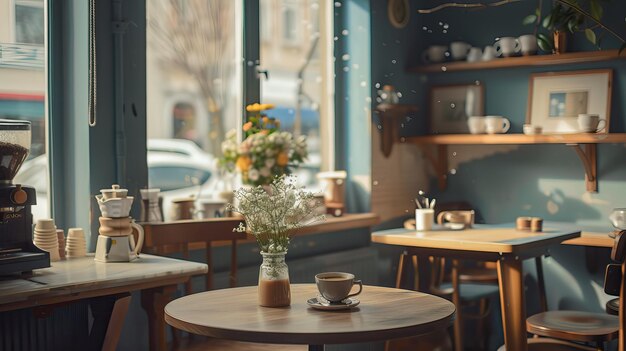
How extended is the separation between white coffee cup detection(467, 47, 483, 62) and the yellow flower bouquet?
52.6 inches

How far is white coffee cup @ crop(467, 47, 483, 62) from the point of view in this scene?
4742 millimetres

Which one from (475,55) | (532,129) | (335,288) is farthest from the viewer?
(475,55)

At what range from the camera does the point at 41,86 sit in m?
3.31

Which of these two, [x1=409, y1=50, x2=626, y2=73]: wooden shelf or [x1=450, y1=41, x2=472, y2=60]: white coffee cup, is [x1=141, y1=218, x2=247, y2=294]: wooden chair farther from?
[x1=450, y1=41, x2=472, y2=60]: white coffee cup

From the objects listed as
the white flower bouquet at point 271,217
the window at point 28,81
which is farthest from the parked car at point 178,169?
the white flower bouquet at point 271,217

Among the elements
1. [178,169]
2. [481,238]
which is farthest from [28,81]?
[481,238]

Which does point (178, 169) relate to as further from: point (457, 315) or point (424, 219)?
point (457, 315)

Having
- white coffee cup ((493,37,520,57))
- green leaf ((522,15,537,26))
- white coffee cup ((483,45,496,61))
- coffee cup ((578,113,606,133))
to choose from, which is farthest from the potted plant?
coffee cup ((578,113,606,133))

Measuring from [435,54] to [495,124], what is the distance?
59 centimetres

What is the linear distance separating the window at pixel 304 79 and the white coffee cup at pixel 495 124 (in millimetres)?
884

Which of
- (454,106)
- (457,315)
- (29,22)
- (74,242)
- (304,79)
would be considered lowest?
(457,315)

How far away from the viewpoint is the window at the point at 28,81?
3.16 meters

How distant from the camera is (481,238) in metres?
3.73

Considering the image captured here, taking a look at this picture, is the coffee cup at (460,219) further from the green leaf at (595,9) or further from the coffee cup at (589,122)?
the green leaf at (595,9)
